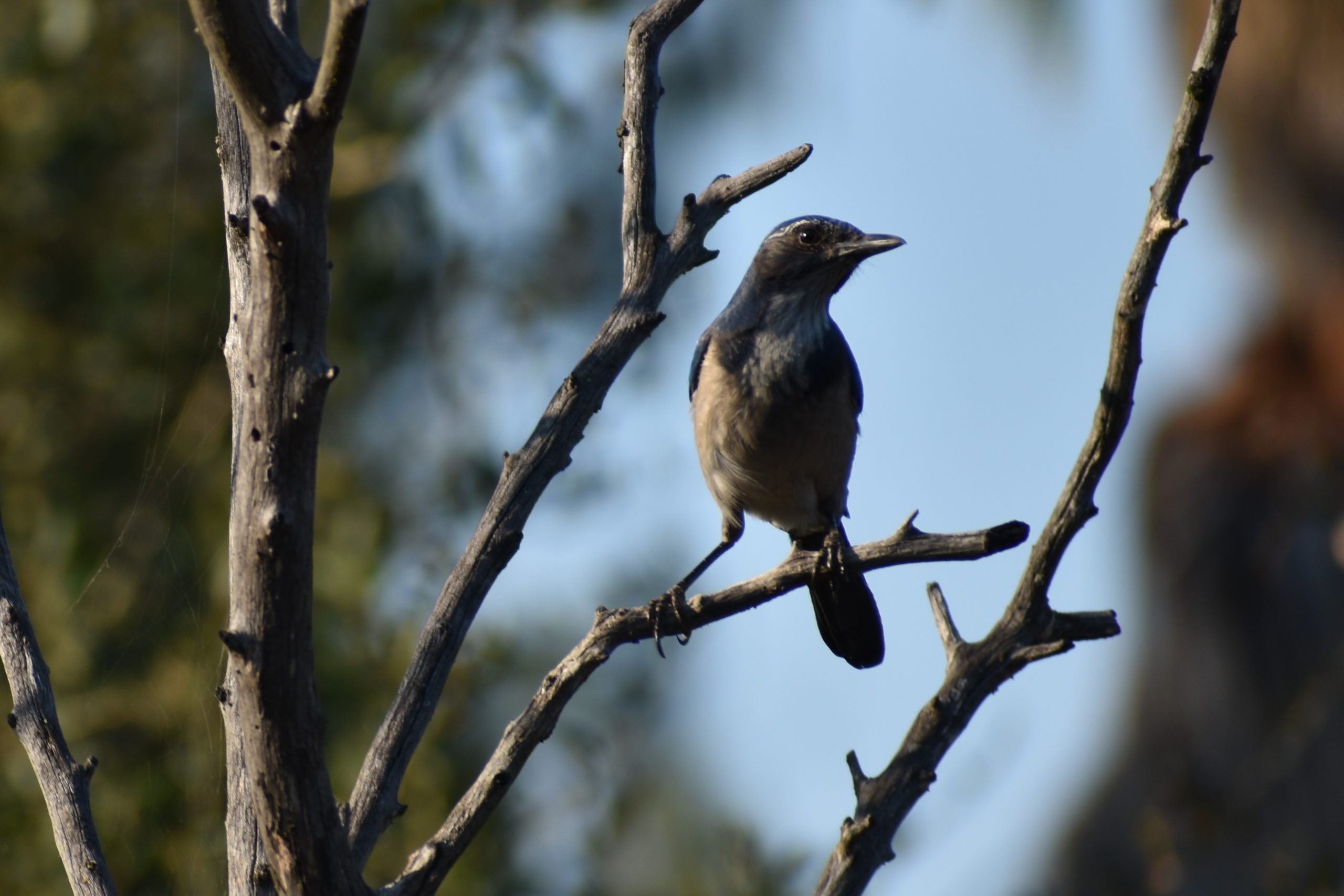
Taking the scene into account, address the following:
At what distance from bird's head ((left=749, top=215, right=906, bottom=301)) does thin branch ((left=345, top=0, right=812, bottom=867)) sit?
1380mm

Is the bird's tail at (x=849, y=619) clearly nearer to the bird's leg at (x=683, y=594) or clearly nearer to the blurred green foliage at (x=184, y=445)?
the bird's leg at (x=683, y=594)

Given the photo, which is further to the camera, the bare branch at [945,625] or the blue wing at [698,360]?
the blue wing at [698,360]

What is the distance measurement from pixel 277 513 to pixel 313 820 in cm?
43

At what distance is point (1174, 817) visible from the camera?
15.5 feet

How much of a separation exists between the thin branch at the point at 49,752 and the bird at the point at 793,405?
5.89ft

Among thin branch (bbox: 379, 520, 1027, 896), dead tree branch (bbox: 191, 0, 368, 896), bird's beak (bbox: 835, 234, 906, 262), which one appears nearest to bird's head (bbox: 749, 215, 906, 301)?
bird's beak (bbox: 835, 234, 906, 262)

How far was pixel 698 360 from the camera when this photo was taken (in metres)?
4.06

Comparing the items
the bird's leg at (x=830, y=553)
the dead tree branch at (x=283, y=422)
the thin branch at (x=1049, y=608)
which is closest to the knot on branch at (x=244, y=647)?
the dead tree branch at (x=283, y=422)

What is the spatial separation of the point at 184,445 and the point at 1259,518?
18.6 ft

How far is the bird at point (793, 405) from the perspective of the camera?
3.80m

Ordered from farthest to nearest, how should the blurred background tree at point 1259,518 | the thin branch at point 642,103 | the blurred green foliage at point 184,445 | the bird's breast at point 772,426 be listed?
the blurred background tree at point 1259,518, the blurred green foliage at point 184,445, the bird's breast at point 772,426, the thin branch at point 642,103

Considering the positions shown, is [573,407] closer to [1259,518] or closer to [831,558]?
[831,558]

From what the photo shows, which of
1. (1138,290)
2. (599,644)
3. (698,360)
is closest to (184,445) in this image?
(698,360)

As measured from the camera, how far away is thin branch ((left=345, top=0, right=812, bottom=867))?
6.93ft
